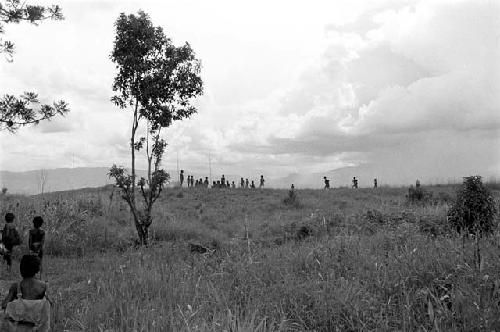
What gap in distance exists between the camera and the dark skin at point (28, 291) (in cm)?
530

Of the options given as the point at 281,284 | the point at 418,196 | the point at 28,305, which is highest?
the point at 418,196

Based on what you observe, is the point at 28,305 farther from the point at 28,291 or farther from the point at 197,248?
the point at 197,248

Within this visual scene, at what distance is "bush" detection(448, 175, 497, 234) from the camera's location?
1196 cm

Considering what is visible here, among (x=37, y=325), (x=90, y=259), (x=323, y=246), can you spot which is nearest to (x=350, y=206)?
(x=323, y=246)

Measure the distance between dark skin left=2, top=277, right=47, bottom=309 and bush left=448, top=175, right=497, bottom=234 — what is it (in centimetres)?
1088

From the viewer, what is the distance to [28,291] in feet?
17.4

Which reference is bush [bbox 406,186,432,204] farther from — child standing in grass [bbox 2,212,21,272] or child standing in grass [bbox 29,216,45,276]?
child standing in grass [bbox 2,212,21,272]

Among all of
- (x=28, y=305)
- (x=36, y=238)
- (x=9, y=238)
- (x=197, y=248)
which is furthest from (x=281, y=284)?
(x=9, y=238)

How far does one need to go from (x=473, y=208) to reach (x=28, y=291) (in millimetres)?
11618

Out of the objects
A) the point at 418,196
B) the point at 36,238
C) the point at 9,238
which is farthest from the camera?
the point at 418,196

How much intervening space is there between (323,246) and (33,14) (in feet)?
31.9

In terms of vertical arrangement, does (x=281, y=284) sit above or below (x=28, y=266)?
below

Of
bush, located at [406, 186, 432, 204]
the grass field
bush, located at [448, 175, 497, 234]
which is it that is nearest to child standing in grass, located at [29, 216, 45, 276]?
the grass field

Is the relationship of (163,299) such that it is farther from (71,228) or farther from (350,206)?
(350,206)
